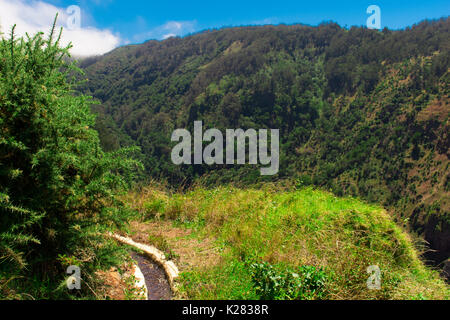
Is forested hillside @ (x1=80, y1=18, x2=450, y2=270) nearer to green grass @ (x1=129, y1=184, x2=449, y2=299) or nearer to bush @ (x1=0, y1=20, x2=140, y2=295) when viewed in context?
green grass @ (x1=129, y1=184, x2=449, y2=299)

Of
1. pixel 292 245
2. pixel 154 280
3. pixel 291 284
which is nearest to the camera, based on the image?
pixel 291 284

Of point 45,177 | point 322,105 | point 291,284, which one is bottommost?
point 291,284

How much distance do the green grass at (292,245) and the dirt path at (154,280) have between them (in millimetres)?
235

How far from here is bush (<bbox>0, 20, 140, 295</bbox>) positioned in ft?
9.38

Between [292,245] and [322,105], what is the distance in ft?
303

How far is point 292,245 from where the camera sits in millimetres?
4305

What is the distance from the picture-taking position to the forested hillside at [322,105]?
51.5 meters

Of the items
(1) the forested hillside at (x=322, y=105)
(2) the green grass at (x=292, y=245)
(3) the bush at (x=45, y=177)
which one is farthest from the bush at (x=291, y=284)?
(1) the forested hillside at (x=322, y=105)

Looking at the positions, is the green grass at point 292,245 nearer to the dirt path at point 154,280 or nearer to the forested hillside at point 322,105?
the dirt path at point 154,280

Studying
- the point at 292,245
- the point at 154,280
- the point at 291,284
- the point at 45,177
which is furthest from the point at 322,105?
the point at 45,177

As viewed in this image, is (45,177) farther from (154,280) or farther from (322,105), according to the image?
(322,105)

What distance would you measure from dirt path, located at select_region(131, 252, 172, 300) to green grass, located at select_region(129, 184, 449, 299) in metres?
0.23

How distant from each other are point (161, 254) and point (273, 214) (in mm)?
1948

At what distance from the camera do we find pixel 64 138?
317cm
